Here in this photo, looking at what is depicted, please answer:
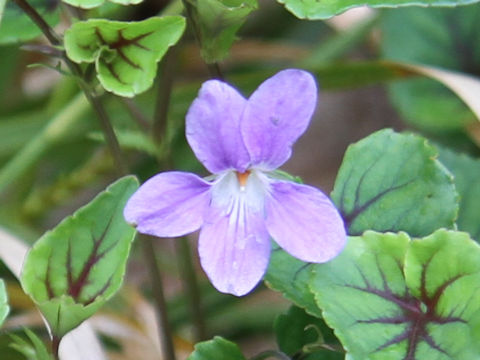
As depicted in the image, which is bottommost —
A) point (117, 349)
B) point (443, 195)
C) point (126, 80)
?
point (117, 349)

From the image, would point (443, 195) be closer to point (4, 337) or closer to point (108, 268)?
point (108, 268)

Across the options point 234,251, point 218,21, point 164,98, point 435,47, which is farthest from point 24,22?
point 435,47

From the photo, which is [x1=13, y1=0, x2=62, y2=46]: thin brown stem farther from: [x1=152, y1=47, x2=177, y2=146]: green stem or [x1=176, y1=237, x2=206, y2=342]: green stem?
[x1=176, y1=237, x2=206, y2=342]: green stem

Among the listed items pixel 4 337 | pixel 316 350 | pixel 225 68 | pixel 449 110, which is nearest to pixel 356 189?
pixel 316 350

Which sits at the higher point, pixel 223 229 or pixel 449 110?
pixel 223 229

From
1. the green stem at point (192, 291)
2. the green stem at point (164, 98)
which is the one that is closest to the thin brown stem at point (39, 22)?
the green stem at point (164, 98)

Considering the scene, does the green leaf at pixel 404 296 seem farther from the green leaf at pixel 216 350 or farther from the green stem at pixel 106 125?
the green stem at pixel 106 125

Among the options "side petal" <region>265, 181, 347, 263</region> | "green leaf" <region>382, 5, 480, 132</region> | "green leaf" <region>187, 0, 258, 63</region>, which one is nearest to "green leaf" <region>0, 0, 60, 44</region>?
"green leaf" <region>187, 0, 258, 63</region>
